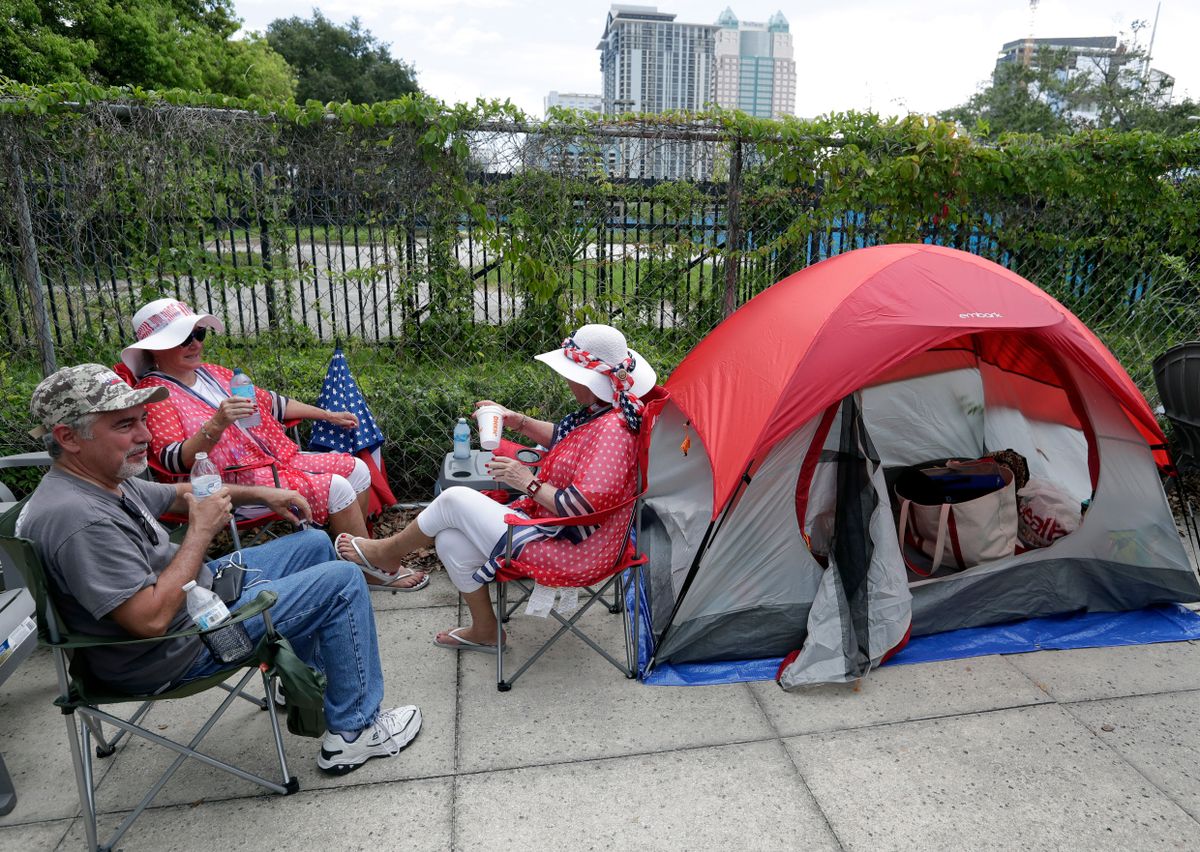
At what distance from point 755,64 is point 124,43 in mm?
87262

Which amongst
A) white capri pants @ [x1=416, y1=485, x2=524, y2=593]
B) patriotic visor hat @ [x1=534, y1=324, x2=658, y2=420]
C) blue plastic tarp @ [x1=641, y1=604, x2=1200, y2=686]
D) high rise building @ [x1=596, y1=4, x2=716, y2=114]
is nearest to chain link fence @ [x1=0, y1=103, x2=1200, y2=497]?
patriotic visor hat @ [x1=534, y1=324, x2=658, y2=420]

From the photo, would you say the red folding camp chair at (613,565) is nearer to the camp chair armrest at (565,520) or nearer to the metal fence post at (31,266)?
the camp chair armrest at (565,520)

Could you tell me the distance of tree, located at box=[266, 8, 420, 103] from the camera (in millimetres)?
38500

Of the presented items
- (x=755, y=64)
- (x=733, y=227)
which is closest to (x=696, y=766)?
(x=733, y=227)

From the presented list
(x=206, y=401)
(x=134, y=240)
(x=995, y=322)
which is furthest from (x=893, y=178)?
(x=134, y=240)

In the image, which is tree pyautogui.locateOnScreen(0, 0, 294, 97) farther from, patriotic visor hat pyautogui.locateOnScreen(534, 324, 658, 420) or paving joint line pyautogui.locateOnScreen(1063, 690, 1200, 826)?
paving joint line pyautogui.locateOnScreen(1063, 690, 1200, 826)

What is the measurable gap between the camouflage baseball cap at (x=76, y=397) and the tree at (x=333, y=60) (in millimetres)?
40127

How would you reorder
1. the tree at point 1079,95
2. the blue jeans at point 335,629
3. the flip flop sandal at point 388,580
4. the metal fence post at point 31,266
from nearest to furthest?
the blue jeans at point 335,629 < the flip flop sandal at point 388,580 < the metal fence post at point 31,266 < the tree at point 1079,95

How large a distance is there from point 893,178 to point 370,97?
40.3 m

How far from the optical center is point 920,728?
8.80ft

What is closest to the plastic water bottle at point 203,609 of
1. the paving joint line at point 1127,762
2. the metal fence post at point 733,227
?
the paving joint line at point 1127,762

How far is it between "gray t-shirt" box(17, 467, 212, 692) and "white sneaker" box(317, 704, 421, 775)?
528 mm

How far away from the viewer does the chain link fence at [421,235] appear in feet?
12.5

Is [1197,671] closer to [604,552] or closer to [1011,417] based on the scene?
[1011,417]
